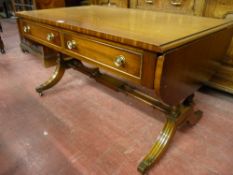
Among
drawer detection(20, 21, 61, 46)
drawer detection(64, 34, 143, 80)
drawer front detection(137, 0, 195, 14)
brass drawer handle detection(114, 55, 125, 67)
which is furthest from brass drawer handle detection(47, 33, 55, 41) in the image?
drawer front detection(137, 0, 195, 14)

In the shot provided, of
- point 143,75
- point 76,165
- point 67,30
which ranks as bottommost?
point 76,165

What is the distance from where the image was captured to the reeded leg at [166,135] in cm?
116

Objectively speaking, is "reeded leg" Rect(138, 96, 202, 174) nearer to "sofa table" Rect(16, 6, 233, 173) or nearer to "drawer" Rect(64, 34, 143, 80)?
"sofa table" Rect(16, 6, 233, 173)

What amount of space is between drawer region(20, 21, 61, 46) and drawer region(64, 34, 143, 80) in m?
0.12

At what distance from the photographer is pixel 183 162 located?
123 centimetres

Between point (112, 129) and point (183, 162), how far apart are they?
0.53 m

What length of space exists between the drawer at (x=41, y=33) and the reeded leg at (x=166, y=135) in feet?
2.73

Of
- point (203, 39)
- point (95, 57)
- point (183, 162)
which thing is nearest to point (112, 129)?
point (183, 162)

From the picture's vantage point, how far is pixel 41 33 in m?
1.41

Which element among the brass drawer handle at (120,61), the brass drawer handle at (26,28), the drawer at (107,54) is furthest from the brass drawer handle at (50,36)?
the brass drawer handle at (120,61)

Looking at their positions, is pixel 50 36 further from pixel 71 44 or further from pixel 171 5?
pixel 171 5

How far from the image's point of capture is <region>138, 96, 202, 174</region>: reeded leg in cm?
116

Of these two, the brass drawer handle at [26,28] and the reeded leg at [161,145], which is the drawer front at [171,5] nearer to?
the reeded leg at [161,145]

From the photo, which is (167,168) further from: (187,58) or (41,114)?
(41,114)
